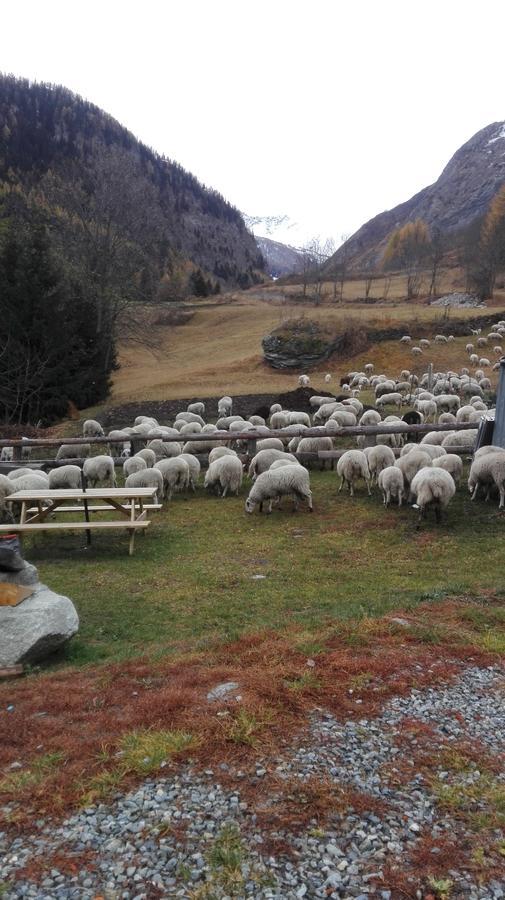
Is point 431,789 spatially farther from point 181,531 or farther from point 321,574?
point 181,531

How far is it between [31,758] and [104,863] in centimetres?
135

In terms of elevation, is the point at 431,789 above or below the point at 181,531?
above

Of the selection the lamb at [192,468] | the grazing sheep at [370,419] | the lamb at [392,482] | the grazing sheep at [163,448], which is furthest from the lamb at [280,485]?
the grazing sheep at [370,419]

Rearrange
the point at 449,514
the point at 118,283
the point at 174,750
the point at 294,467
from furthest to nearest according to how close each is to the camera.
A: the point at 118,283 → the point at 294,467 → the point at 449,514 → the point at 174,750

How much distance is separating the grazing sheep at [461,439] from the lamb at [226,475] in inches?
242

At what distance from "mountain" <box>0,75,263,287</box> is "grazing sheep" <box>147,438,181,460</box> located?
9470 cm

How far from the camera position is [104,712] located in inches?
199

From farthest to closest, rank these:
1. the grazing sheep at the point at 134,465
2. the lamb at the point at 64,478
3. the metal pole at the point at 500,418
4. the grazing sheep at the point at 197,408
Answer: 1. the grazing sheep at the point at 197,408
2. the grazing sheep at the point at 134,465
3. the lamb at the point at 64,478
4. the metal pole at the point at 500,418

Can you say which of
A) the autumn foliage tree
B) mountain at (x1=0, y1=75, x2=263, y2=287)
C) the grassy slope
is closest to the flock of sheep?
the grassy slope

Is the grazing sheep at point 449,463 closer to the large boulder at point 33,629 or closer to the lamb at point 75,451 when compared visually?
the large boulder at point 33,629

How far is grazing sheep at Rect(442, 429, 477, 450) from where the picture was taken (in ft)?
53.1

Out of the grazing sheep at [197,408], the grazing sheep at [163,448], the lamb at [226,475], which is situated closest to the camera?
the lamb at [226,475]

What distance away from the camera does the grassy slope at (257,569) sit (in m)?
7.49

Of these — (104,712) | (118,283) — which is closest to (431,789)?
(104,712)
